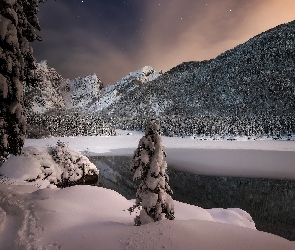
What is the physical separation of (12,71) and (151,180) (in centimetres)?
536

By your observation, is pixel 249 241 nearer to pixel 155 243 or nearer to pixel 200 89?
pixel 155 243

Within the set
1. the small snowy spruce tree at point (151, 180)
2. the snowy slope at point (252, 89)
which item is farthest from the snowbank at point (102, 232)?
the snowy slope at point (252, 89)

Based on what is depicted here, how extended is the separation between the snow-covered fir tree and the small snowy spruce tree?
403cm

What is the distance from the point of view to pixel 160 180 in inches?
321

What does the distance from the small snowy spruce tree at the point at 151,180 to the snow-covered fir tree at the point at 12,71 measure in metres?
4.03

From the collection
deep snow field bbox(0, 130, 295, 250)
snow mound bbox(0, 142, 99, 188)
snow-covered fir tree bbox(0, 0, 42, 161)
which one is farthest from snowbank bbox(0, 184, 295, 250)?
snow mound bbox(0, 142, 99, 188)

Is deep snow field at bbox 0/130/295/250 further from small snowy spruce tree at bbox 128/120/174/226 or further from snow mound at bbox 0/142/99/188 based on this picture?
snow mound at bbox 0/142/99/188

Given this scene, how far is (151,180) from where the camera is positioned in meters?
8.09

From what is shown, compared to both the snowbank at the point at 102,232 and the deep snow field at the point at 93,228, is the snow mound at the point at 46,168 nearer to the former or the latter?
the deep snow field at the point at 93,228

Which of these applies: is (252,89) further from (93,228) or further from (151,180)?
(93,228)

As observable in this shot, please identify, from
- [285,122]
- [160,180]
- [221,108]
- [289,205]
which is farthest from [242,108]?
[160,180]

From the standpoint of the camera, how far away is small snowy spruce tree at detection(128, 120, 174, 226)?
8109 mm

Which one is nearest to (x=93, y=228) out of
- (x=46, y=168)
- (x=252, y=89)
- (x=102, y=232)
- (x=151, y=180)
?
(x=102, y=232)

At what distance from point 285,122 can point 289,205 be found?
72.9 m
